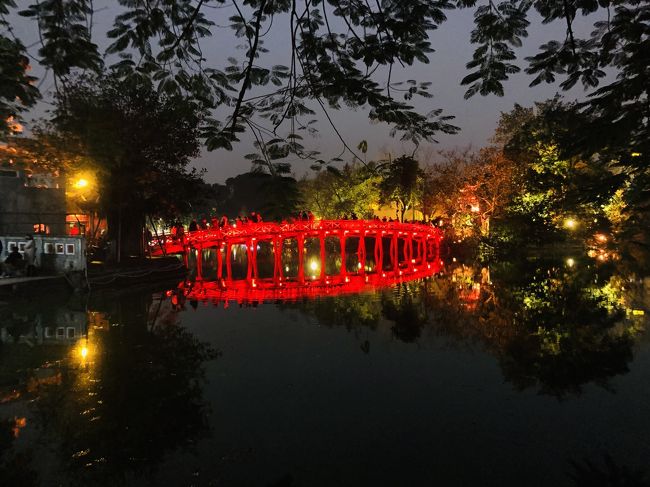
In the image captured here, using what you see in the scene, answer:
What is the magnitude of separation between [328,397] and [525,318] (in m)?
7.01

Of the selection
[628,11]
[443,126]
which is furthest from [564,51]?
[443,126]

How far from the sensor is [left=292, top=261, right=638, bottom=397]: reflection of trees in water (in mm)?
7785

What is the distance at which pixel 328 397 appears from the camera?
664 centimetres

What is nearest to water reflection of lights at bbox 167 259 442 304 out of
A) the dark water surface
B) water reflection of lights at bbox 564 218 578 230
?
the dark water surface

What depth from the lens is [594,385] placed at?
22.6 feet

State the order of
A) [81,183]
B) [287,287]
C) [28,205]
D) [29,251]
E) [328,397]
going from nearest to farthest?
[328,397]
[29,251]
[287,287]
[28,205]
[81,183]

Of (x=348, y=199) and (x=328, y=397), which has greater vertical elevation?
(x=348, y=199)

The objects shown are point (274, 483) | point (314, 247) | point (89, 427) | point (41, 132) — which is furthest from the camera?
point (314, 247)

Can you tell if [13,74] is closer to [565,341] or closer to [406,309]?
[565,341]

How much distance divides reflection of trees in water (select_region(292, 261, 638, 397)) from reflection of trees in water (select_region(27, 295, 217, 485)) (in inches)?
182

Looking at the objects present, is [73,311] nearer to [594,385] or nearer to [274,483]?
[274,483]

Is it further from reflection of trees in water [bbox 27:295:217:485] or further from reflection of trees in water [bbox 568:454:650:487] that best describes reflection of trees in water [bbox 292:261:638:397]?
reflection of trees in water [bbox 27:295:217:485]

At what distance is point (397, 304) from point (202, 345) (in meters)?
6.86

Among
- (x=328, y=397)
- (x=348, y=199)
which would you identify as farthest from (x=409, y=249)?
(x=328, y=397)
